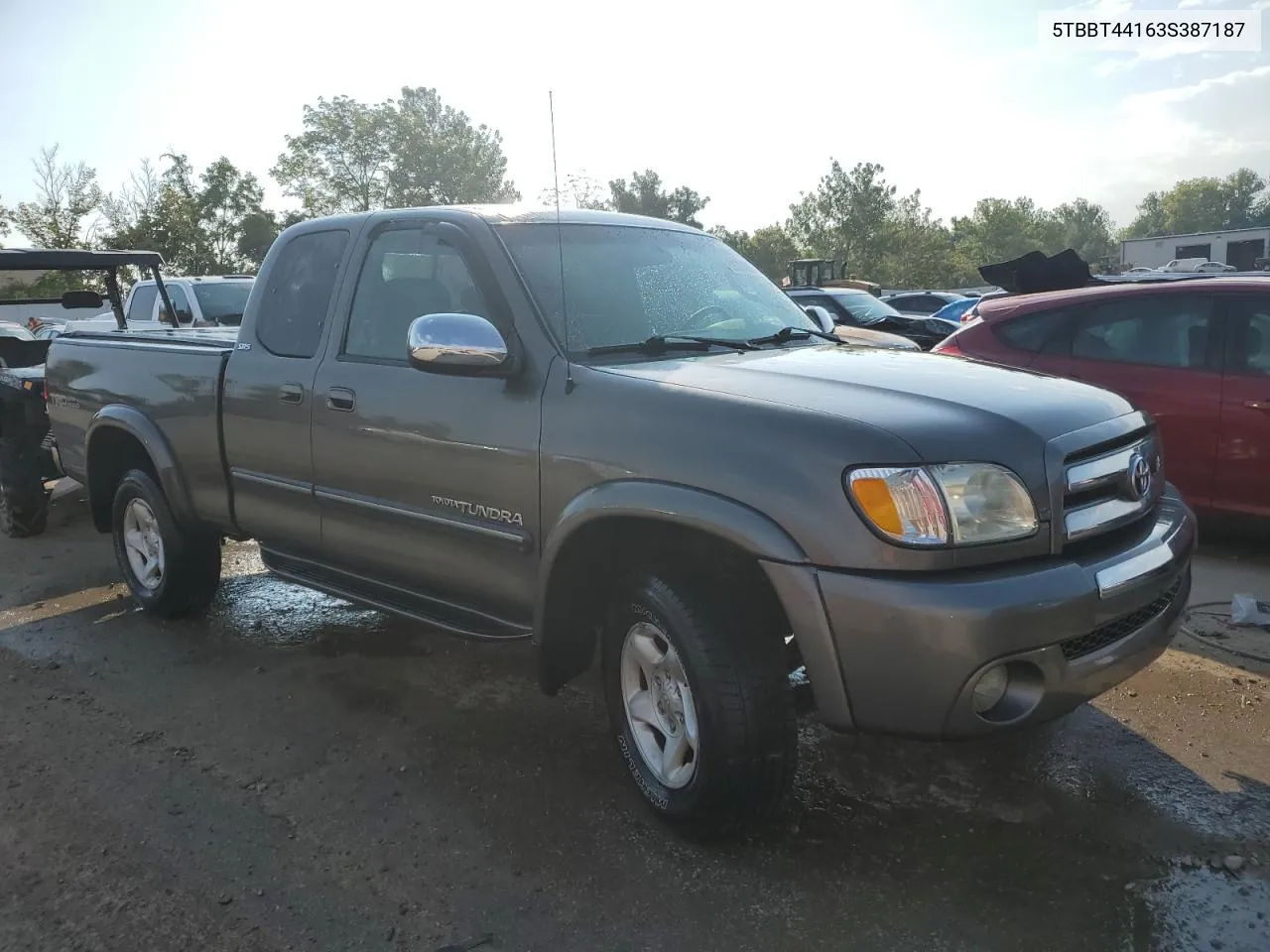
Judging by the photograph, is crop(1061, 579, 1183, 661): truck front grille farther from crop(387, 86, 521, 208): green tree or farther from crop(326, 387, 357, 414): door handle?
crop(387, 86, 521, 208): green tree

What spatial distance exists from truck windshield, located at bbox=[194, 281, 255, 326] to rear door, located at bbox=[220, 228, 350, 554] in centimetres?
783

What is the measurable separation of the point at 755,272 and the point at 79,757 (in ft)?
10.6

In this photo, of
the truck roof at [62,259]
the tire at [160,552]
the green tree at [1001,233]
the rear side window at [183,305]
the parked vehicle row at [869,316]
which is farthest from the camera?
the green tree at [1001,233]

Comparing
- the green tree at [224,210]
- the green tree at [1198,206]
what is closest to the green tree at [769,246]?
the green tree at [224,210]

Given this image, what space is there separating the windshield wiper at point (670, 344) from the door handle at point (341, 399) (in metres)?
1.10

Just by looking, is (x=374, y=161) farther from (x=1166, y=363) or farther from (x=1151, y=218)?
(x=1151, y=218)

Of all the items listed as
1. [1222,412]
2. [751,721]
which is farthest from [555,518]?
[1222,412]

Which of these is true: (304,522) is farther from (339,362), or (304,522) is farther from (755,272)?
(755,272)

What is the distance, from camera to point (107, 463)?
5.40 metres

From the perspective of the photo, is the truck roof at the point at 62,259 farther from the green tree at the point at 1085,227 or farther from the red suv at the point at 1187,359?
the green tree at the point at 1085,227

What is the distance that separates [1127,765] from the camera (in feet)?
10.9

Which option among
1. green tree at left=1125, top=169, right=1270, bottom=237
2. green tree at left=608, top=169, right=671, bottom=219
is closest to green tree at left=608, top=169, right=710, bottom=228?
green tree at left=608, top=169, right=671, bottom=219

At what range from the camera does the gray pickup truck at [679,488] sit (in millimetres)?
2406

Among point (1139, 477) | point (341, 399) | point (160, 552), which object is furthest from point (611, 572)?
point (160, 552)
